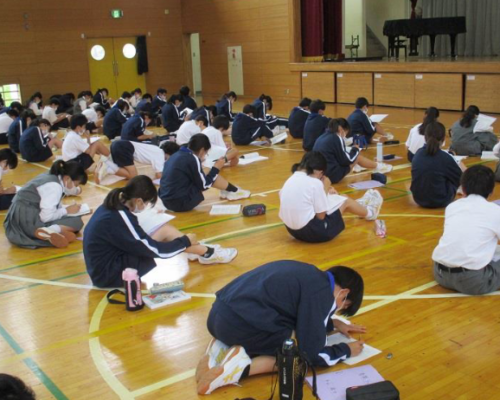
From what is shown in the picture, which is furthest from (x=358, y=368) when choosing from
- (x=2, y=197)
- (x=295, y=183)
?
(x=2, y=197)

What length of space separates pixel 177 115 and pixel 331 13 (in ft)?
24.5

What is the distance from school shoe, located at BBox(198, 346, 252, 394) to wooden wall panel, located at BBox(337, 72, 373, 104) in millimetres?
13975

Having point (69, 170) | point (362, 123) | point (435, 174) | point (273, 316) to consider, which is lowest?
point (273, 316)

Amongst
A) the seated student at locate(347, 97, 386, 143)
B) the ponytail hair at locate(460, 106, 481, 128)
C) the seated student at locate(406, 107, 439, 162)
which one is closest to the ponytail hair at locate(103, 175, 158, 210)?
the seated student at locate(406, 107, 439, 162)

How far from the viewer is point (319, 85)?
59.3 feet

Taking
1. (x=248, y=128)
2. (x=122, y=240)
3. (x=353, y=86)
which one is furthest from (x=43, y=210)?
(x=353, y=86)

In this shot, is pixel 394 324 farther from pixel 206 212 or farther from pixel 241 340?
pixel 206 212

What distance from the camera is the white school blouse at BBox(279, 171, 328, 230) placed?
18.6 ft

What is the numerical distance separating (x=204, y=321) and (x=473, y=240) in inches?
78.8

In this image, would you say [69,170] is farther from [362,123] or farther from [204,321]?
[362,123]

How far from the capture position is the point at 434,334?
4016mm

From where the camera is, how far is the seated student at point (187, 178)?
724 cm

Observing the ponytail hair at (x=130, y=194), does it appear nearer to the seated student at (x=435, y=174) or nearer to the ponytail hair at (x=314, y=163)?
the ponytail hair at (x=314, y=163)

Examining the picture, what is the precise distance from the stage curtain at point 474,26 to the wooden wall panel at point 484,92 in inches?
298
